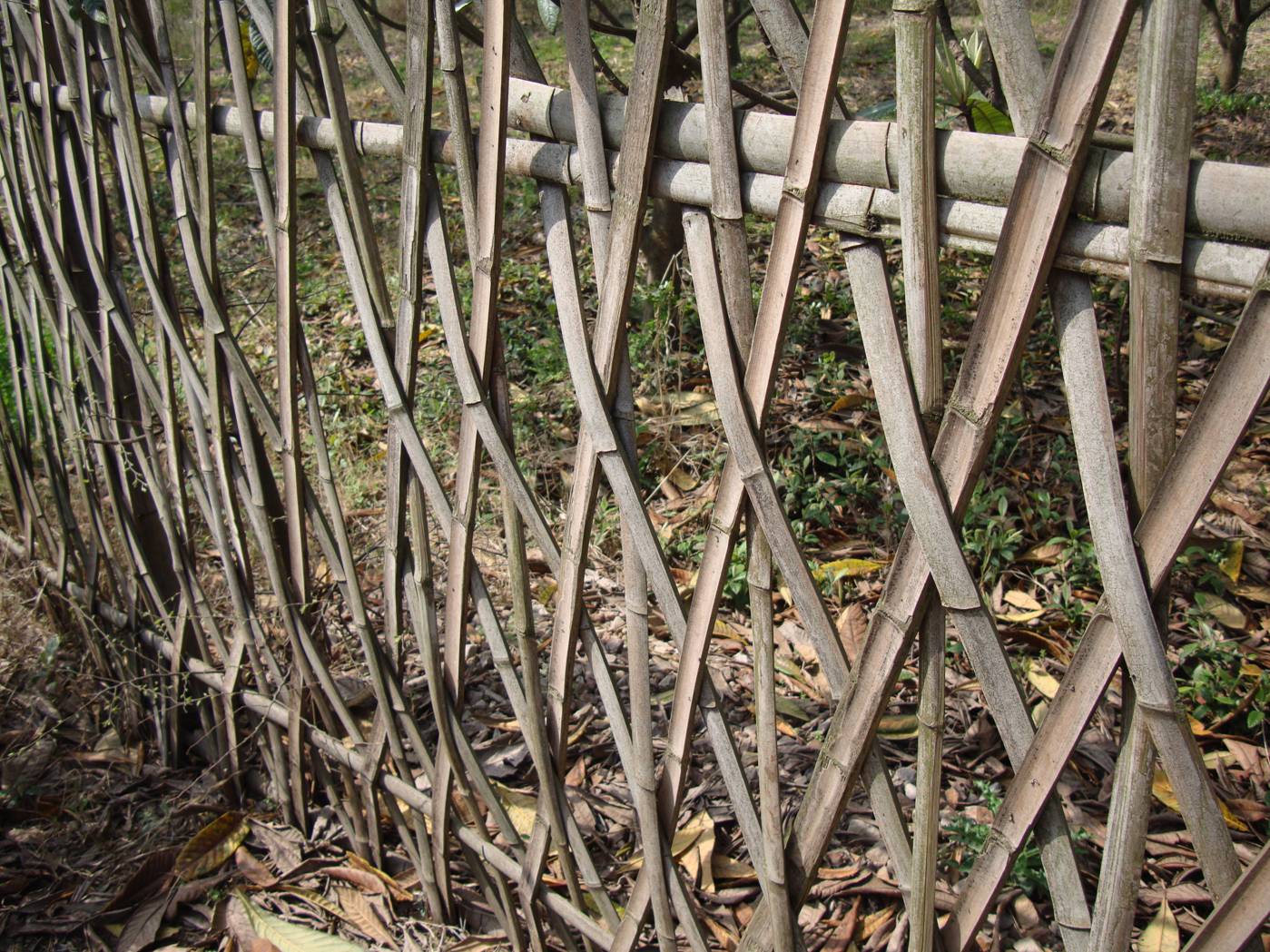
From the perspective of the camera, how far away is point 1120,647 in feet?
2.94

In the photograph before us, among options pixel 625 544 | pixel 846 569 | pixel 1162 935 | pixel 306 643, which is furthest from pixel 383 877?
pixel 1162 935

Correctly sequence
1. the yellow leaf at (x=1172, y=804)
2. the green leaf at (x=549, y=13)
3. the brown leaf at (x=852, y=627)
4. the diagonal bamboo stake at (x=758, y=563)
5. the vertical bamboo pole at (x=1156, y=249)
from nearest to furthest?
the vertical bamboo pole at (x=1156, y=249), the diagonal bamboo stake at (x=758, y=563), the green leaf at (x=549, y=13), the yellow leaf at (x=1172, y=804), the brown leaf at (x=852, y=627)

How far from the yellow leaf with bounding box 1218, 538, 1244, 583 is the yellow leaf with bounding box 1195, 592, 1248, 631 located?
9cm

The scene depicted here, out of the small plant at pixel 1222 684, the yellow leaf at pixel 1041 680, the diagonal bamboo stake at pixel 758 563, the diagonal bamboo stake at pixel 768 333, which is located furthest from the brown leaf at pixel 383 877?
the small plant at pixel 1222 684

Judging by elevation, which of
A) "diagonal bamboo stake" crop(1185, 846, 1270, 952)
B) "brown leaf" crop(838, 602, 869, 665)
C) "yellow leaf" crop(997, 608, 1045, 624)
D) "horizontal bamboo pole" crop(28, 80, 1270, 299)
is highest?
"horizontal bamboo pole" crop(28, 80, 1270, 299)

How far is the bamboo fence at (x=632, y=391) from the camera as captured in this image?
83cm

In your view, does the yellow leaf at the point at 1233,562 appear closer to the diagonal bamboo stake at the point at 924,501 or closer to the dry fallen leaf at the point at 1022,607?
the dry fallen leaf at the point at 1022,607

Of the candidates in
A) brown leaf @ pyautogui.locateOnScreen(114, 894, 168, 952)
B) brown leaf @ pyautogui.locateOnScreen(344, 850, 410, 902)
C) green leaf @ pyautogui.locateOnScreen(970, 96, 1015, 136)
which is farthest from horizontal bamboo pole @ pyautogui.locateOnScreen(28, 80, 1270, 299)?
brown leaf @ pyautogui.locateOnScreen(114, 894, 168, 952)

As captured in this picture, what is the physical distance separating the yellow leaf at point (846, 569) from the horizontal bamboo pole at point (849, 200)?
4.76ft

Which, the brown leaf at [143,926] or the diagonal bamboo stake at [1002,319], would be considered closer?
the diagonal bamboo stake at [1002,319]

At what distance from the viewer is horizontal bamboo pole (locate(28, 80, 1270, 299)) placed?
2.56ft

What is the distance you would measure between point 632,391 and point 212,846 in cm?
145

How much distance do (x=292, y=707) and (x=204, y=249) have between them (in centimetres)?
92

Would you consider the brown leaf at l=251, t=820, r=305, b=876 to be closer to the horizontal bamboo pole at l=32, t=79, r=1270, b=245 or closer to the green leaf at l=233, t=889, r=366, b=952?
the green leaf at l=233, t=889, r=366, b=952
